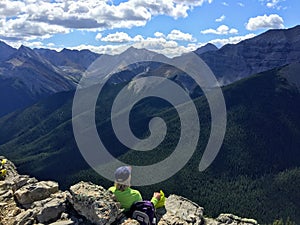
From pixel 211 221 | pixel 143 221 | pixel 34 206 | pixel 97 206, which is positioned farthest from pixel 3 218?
pixel 211 221

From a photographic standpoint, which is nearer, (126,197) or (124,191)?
(126,197)

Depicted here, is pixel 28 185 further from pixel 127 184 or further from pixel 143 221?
pixel 143 221

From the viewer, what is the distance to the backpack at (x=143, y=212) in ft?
71.3

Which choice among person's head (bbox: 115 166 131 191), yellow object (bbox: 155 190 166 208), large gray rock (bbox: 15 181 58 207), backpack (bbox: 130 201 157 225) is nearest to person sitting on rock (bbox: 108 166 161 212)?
person's head (bbox: 115 166 131 191)

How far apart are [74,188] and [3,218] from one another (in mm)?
5265

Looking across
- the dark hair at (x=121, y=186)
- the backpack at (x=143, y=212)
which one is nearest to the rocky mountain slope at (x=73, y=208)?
the backpack at (x=143, y=212)

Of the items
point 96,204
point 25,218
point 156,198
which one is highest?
point 96,204

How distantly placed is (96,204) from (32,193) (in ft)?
23.0

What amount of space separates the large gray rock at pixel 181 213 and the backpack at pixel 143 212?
182 cm

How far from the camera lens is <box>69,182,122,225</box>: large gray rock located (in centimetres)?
2095

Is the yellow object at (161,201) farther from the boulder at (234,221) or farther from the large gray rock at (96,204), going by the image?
the large gray rock at (96,204)

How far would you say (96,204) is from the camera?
70.0ft

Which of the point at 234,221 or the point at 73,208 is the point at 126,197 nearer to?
the point at 73,208

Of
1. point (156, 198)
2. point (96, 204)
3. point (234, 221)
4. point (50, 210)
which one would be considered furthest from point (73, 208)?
point (234, 221)
